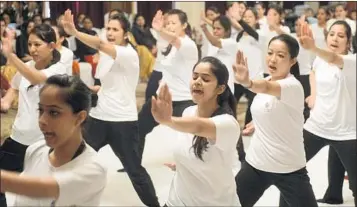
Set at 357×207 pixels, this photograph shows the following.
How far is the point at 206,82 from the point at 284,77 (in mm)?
628

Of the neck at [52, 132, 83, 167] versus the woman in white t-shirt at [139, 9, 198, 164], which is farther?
the woman in white t-shirt at [139, 9, 198, 164]

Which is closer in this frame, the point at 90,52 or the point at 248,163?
the point at 248,163

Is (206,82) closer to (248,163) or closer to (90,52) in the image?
(248,163)

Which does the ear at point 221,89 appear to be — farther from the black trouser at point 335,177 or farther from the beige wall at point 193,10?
the beige wall at point 193,10

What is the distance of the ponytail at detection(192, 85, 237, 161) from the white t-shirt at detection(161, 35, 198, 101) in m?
1.90

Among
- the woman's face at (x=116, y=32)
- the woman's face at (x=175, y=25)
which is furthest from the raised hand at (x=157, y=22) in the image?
the woman's face at (x=116, y=32)

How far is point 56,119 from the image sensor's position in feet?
6.13

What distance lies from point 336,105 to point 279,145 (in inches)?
35.5

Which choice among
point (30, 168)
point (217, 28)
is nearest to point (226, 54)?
point (217, 28)

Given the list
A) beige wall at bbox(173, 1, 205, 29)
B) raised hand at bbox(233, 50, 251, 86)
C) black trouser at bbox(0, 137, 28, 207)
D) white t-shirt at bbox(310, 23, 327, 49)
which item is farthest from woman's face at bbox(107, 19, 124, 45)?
beige wall at bbox(173, 1, 205, 29)

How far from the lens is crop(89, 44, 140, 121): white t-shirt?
3.74 metres

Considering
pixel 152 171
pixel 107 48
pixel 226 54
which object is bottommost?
pixel 152 171

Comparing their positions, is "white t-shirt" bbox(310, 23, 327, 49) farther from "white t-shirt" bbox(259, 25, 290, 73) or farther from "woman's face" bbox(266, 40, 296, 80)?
"woman's face" bbox(266, 40, 296, 80)

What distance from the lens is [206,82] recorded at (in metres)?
2.51
